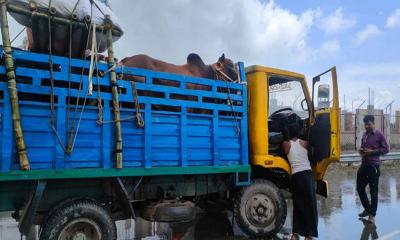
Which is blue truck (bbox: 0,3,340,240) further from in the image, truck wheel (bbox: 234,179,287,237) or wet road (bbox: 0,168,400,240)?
wet road (bbox: 0,168,400,240)

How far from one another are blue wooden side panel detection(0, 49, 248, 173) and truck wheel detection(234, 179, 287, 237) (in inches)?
21.2

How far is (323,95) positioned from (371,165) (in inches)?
77.3

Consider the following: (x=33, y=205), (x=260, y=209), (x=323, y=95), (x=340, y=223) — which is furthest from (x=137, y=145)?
(x=340, y=223)

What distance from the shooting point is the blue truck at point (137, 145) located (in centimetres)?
417

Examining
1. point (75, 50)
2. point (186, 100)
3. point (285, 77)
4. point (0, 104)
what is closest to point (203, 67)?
point (186, 100)

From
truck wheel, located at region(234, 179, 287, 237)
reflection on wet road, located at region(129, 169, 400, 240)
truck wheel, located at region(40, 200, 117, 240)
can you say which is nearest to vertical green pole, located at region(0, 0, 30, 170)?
truck wheel, located at region(40, 200, 117, 240)

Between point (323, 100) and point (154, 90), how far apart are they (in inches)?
113

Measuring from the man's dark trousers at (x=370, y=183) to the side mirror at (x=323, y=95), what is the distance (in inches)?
69.5

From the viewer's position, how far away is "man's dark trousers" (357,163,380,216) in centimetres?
718

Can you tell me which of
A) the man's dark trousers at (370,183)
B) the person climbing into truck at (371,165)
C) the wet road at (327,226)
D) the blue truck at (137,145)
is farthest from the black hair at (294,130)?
the man's dark trousers at (370,183)

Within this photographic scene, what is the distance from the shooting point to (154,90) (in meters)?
5.02

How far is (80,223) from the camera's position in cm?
447

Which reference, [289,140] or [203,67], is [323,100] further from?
[203,67]

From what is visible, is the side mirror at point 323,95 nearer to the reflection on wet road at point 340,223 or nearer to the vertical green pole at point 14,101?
the reflection on wet road at point 340,223
